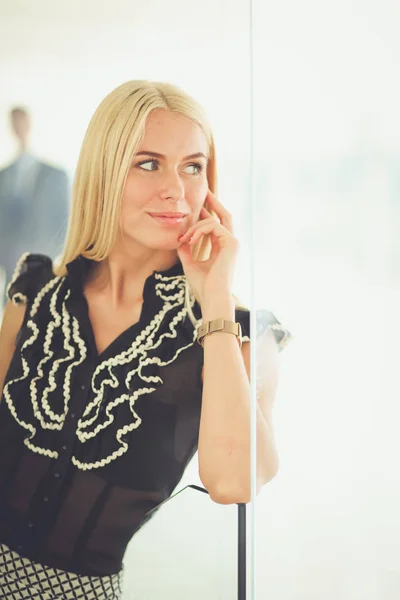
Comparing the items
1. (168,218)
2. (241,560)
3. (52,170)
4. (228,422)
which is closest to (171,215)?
(168,218)

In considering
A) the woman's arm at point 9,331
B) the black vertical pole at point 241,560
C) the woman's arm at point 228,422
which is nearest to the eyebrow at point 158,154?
the woman's arm at point 228,422

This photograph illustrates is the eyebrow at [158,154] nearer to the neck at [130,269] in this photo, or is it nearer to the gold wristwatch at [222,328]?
the neck at [130,269]

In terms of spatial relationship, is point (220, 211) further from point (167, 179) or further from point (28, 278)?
point (28, 278)

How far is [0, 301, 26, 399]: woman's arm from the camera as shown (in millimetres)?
1223

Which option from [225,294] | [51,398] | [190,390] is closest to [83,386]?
[51,398]

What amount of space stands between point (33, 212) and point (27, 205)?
20mm

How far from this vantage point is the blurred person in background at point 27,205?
1213 mm

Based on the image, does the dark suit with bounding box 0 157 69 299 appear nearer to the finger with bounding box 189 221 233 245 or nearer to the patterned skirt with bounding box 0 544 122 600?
the finger with bounding box 189 221 233 245

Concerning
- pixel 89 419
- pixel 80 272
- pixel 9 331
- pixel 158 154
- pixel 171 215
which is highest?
pixel 158 154

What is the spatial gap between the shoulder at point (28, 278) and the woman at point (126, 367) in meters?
0.02

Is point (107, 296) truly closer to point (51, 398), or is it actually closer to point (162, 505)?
point (51, 398)

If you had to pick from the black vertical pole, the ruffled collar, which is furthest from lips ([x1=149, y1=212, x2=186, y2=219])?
the black vertical pole

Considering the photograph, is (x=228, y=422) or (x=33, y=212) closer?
(x=228, y=422)

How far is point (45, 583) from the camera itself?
1.16 m
